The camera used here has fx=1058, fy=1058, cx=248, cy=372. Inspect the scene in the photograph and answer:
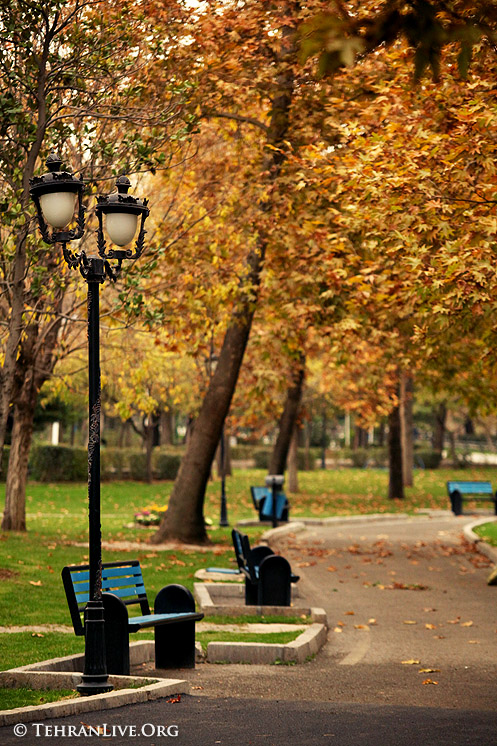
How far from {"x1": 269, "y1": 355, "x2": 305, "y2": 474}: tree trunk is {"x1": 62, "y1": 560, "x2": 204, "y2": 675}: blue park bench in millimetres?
20213

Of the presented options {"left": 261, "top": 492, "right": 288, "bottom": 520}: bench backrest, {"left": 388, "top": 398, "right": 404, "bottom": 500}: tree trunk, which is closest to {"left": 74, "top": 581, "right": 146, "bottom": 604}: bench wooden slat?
{"left": 261, "top": 492, "right": 288, "bottom": 520}: bench backrest

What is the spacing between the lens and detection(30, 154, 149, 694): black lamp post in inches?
325

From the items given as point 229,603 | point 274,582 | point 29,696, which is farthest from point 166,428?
point 29,696

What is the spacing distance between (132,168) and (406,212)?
3.52 meters

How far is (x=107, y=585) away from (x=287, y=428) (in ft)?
71.6

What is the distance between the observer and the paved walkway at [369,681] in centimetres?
687

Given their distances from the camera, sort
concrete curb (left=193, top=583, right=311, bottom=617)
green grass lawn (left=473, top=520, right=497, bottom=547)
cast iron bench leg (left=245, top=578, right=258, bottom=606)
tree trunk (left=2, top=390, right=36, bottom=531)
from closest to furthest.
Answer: concrete curb (left=193, top=583, right=311, bottom=617) < cast iron bench leg (left=245, top=578, right=258, bottom=606) < tree trunk (left=2, top=390, right=36, bottom=531) < green grass lawn (left=473, top=520, right=497, bottom=547)

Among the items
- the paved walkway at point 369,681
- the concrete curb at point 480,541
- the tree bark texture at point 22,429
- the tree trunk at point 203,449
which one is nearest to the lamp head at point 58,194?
the paved walkway at point 369,681

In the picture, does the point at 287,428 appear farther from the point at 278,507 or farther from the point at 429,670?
the point at 429,670

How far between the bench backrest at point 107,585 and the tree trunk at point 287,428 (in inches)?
791

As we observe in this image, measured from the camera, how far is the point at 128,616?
975cm

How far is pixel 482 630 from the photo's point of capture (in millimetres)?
12289

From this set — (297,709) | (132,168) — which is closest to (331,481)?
(132,168)

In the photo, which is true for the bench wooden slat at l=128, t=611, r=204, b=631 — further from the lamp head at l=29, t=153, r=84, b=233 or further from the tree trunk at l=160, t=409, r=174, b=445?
the tree trunk at l=160, t=409, r=174, b=445
